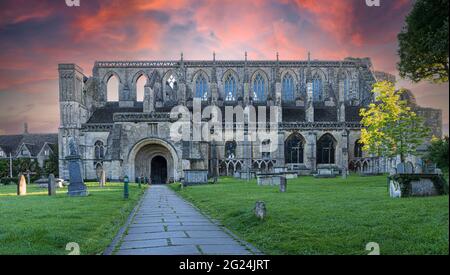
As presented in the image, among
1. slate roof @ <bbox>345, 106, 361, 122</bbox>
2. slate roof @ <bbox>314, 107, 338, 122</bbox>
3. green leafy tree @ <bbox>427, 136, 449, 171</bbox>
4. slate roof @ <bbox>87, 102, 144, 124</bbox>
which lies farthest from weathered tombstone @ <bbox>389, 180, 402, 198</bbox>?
slate roof @ <bbox>87, 102, 144, 124</bbox>

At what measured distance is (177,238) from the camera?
30.3ft

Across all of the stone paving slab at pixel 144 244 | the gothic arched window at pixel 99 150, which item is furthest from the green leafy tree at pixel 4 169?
the stone paving slab at pixel 144 244

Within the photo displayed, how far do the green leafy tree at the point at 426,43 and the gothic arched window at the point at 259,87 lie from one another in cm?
4678

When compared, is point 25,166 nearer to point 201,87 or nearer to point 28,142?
point 28,142

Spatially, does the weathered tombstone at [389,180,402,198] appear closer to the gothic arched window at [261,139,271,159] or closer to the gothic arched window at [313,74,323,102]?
the gothic arched window at [261,139,271,159]

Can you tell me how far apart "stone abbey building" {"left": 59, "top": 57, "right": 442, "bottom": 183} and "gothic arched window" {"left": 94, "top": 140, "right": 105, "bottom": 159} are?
11 centimetres

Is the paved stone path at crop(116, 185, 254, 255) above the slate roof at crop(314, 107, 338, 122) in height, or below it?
below

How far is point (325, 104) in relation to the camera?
59031 mm

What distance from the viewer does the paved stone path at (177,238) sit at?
788cm

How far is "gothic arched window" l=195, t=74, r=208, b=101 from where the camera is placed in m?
60.5

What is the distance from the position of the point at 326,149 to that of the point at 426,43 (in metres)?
43.9

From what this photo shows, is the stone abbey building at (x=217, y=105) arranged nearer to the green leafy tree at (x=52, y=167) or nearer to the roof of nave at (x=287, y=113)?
the roof of nave at (x=287, y=113)
